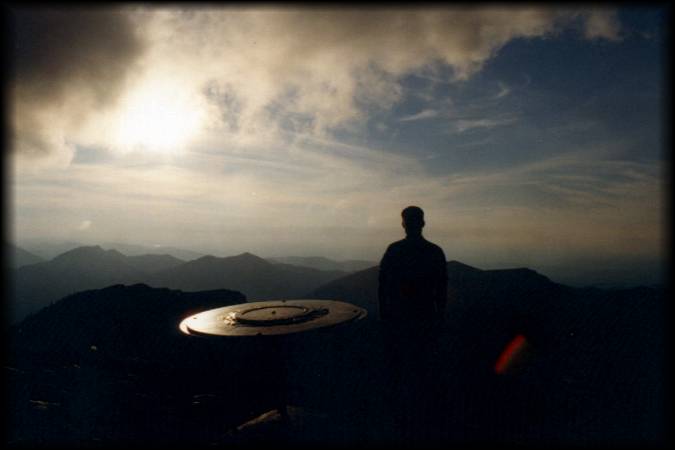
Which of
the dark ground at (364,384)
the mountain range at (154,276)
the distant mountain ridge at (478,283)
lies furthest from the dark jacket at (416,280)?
the mountain range at (154,276)

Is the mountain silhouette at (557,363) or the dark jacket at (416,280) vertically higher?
the dark jacket at (416,280)

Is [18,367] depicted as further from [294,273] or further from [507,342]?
[294,273]

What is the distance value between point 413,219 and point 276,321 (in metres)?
2.76

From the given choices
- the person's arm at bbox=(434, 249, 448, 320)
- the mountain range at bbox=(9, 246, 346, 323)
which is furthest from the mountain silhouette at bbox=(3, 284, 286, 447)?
the mountain range at bbox=(9, 246, 346, 323)

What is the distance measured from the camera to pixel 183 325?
6.23 m

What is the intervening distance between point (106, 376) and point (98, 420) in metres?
3.17

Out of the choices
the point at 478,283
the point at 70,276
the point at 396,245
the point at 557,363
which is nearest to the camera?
the point at 396,245

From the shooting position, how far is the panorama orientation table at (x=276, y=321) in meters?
5.42

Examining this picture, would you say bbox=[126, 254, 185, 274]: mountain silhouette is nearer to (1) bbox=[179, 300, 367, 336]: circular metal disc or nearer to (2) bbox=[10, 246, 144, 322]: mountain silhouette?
(2) bbox=[10, 246, 144, 322]: mountain silhouette

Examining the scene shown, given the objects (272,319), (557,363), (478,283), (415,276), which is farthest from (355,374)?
(478,283)

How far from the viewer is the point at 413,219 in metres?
5.55

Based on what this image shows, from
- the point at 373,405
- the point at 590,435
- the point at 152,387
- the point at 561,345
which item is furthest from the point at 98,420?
Result: the point at 561,345

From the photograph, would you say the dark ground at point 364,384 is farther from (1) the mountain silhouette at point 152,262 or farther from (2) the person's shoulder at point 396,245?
(1) the mountain silhouette at point 152,262

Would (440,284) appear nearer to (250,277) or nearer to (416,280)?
(416,280)
